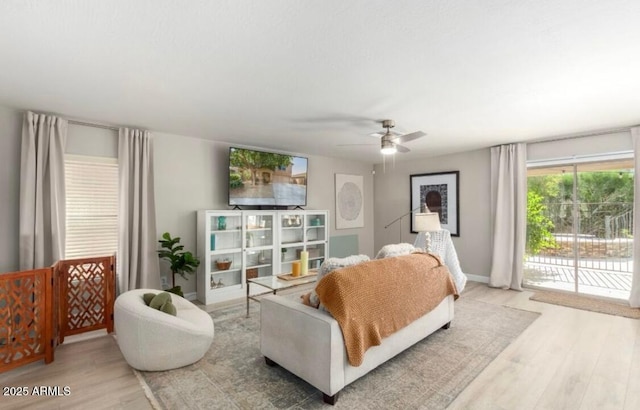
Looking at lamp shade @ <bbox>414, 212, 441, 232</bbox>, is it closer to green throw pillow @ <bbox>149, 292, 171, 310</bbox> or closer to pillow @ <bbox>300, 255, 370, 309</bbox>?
pillow @ <bbox>300, 255, 370, 309</bbox>

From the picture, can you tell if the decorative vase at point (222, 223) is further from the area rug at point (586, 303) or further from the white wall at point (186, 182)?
the area rug at point (586, 303)

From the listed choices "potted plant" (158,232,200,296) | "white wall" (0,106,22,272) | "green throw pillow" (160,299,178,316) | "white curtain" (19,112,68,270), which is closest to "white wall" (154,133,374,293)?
"potted plant" (158,232,200,296)

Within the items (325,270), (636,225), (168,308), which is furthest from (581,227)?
(168,308)

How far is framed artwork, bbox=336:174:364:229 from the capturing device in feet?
20.6

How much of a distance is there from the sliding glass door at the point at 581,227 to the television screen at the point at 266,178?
3.80 meters

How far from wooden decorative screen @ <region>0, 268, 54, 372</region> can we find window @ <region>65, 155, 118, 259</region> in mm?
1036

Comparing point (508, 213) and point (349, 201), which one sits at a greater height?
point (349, 201)

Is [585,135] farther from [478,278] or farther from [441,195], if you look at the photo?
[478,278]

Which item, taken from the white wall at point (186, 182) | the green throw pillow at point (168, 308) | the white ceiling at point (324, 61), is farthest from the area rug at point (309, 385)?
the white ceiling at point (324, 61)

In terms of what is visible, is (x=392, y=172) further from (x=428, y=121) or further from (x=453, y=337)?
(x=453, y=337)

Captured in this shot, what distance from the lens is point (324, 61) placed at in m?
2.11

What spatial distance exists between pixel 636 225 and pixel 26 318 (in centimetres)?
→ 666

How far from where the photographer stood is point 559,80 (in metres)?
2.41

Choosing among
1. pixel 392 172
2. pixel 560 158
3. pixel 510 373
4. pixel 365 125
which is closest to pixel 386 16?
pixel 365 125
